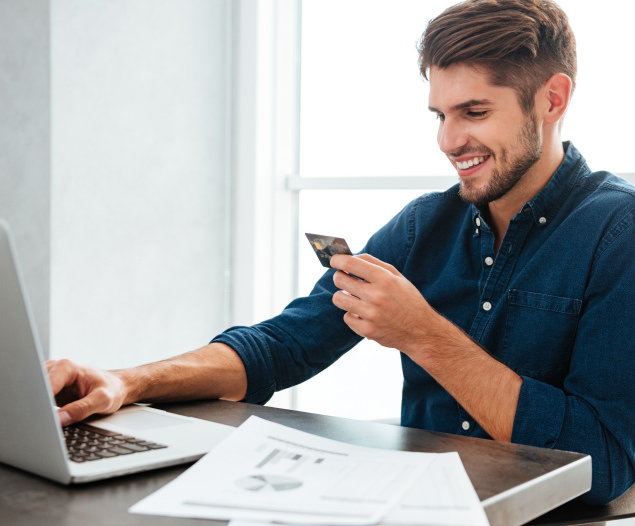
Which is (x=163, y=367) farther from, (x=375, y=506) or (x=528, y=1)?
(x=528, y=1)

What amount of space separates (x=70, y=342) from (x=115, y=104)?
2.57 feet

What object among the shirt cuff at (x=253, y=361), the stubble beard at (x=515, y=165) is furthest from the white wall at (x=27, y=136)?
the stubble beard at (x=515, y=165)

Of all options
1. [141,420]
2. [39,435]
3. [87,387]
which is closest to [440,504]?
[39,435]

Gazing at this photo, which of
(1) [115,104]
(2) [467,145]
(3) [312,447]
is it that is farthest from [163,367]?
(1) [115,104]

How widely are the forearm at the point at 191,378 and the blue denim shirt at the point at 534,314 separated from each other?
0.13 ft

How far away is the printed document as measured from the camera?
60 cm

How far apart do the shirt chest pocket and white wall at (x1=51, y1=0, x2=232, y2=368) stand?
150cm

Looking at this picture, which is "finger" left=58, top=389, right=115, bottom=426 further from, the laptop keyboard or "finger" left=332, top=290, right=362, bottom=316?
"finger" left=332, top=290, right=362, bottom=316

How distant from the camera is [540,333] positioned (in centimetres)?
123

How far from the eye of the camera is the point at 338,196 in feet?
8.43

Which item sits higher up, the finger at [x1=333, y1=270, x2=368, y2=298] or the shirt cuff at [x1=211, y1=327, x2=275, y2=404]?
the finger at [x1=333, y1=270, x2=368, y2=298]

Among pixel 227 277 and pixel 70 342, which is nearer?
pixel 70 342

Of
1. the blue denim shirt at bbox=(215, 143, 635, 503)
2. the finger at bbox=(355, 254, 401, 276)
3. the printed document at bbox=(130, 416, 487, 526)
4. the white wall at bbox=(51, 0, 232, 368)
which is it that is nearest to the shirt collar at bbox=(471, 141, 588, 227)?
the blue denim shirt at bbox=(215, 143, 635, 503)

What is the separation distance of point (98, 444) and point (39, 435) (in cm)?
13
